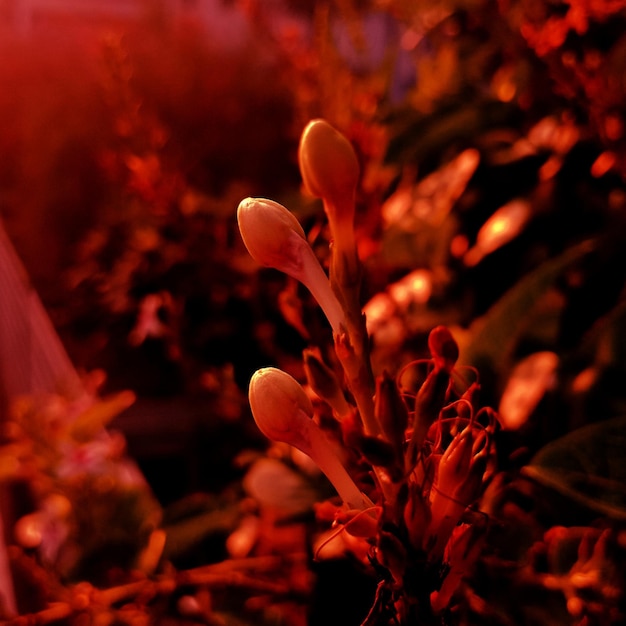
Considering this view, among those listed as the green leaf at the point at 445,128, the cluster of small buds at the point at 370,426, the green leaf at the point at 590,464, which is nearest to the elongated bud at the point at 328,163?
the cluster of small buds at the point at 370,426

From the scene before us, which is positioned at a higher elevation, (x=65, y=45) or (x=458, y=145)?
(x=65, y=45)

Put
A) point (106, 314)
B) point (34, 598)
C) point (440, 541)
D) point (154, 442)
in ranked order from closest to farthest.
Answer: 1. point (440, 541)
2. point (34, 598)
3. point (106, 314)
4. point (154, 442)

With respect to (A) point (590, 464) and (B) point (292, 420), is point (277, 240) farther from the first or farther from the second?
(A) point (590, 464)

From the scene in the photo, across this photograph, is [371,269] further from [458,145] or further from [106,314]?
[106,314]

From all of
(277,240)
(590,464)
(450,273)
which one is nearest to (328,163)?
(277,240)

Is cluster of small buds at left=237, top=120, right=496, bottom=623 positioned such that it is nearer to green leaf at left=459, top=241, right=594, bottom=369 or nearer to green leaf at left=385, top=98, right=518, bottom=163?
green leaf at left=459, top=241, right=594, bottom=369

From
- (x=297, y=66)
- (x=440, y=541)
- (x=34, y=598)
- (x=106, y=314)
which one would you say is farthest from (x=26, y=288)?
(x=440, y=541)
